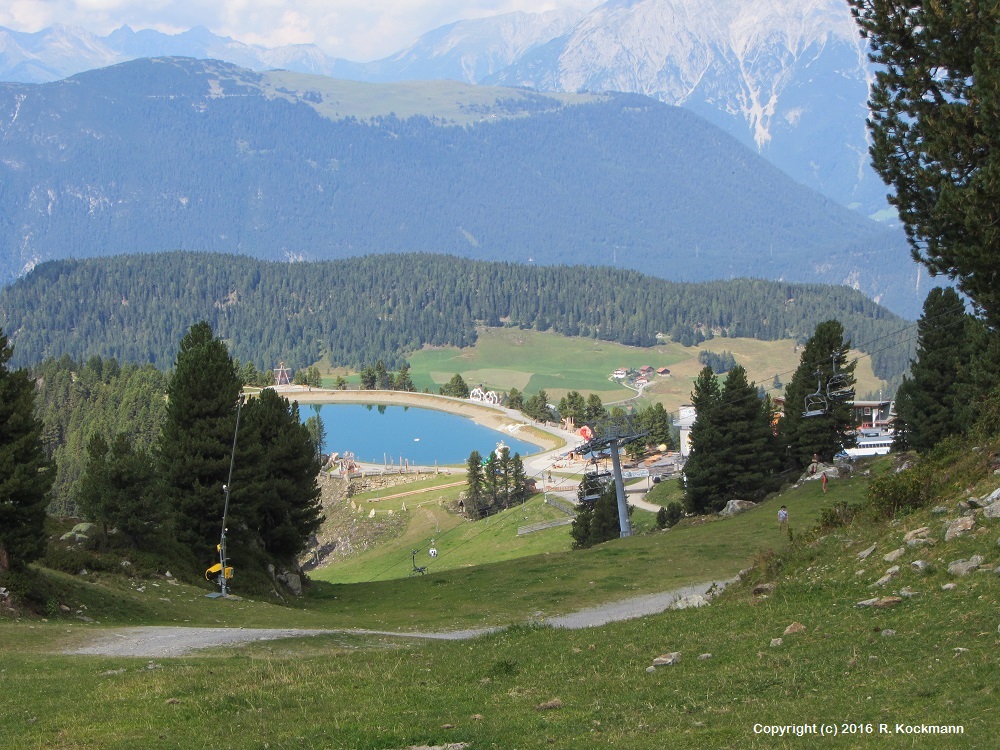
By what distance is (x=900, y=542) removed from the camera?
18797 mm

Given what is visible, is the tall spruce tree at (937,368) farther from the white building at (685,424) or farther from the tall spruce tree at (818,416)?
the white building at (685,424)

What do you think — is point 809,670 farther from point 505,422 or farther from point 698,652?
point 505,422

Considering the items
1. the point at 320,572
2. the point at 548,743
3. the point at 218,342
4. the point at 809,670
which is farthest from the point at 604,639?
the point at 320,572

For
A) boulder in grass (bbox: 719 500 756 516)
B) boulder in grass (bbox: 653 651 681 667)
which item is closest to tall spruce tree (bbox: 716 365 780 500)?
boulder in grass (bbox: 719 500 756 516)

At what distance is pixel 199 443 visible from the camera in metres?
40.7

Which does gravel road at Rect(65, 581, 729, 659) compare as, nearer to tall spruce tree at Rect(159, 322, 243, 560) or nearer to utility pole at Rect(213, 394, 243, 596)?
utility pole at Rect(213, 394, 243, 596)

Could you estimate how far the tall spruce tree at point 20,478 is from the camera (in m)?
29.1

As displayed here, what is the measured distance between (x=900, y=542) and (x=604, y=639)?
509cm

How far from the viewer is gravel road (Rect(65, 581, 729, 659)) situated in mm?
22730

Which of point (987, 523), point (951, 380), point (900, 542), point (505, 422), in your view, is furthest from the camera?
point (505, 422)

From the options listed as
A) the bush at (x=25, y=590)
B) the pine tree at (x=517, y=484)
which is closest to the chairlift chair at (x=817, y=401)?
the bush at (x=25, y=590)

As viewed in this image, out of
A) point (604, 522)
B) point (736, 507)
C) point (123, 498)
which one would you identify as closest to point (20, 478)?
point (123, 498)

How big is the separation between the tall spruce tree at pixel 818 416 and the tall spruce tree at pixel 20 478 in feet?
121

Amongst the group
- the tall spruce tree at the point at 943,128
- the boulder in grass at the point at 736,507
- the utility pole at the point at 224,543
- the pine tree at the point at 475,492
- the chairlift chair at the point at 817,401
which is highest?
the tall spruce tree at the point at 943,128
